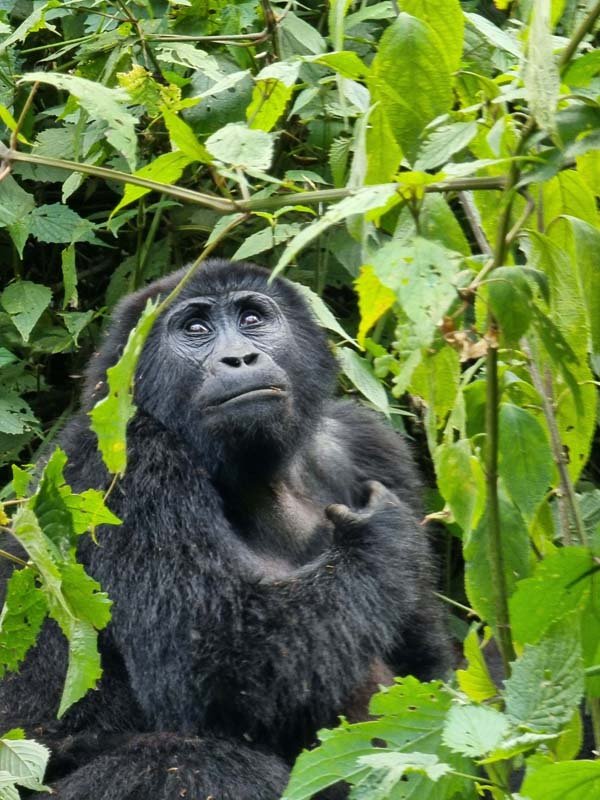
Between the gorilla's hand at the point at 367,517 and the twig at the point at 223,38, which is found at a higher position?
the twig at the point at 223,38

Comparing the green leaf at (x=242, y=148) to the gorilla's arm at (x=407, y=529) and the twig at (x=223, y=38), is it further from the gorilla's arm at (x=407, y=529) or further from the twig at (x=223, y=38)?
the twig at (x=223, y=38)

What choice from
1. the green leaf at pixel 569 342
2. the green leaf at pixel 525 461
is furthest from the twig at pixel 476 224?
the green leaf at pixel 525 461

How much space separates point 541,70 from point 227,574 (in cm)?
222

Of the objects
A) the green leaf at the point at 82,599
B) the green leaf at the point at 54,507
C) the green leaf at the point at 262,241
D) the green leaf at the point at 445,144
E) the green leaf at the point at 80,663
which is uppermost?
the green leaf at the point at 445,144

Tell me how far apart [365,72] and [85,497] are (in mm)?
810

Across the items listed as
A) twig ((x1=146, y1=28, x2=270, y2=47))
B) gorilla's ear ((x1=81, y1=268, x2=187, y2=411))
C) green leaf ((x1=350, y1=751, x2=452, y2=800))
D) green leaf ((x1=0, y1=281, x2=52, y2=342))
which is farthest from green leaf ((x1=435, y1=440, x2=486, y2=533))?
green leaf ((x1=0, y1=281, x2=52, y2=342))

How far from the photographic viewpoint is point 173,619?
350cm

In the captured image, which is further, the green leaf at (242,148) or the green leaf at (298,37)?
the green leaf at (298,37)

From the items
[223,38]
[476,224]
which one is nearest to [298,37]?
[223,38]

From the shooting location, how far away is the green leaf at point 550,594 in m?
1.85

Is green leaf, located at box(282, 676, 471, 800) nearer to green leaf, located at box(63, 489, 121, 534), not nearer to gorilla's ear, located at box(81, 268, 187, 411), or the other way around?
green leaf, located at box(63, 489, 121, 534)

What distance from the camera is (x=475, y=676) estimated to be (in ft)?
6.70

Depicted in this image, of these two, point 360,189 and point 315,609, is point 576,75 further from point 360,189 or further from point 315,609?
point 315,609

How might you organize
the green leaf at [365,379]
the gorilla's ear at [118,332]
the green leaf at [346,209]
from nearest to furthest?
1. the green leaf at [346,209]
2. the green leaf at [365,379]
3. the gorilla's ear at [118,332]
